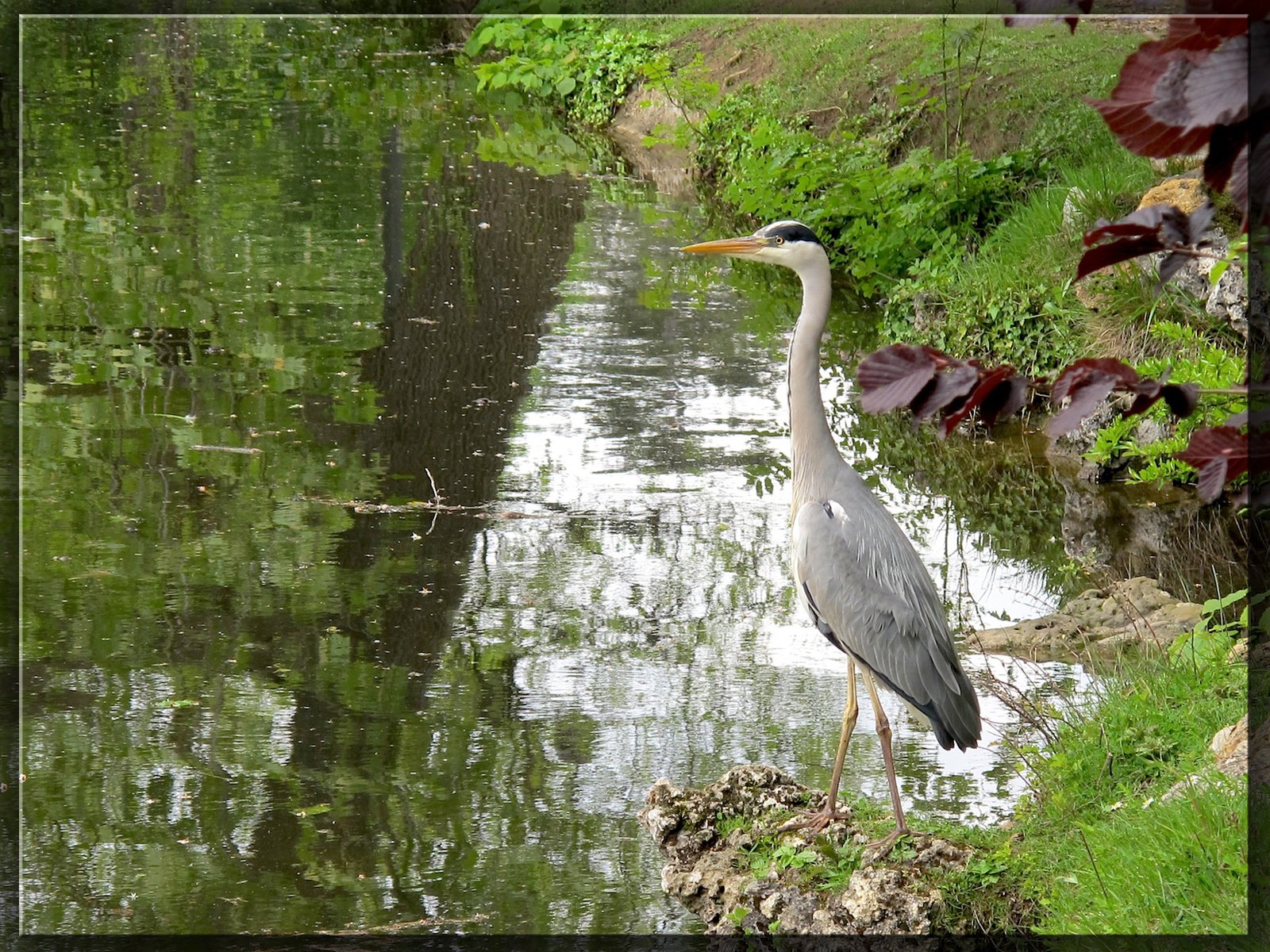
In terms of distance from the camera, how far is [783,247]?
4684 millimetres

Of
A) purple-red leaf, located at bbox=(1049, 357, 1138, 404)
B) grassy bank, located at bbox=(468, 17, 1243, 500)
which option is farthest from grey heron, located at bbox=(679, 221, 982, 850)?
grassy bank, located at bbox=(468, 17, 1243, 500)

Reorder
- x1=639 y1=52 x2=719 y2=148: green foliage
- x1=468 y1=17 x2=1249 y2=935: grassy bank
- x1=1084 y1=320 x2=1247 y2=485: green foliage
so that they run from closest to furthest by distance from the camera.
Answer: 1. x1=468 y1=17 x2=1249 y2=935: grassy bank
2. x1=1084 y1=320 x2=1247 y2=485: green foliage
3. x1=639 y1=52 x2=719 y2=148: green foliage

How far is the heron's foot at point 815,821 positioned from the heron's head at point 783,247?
170 cm

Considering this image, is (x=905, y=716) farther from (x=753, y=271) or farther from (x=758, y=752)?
(x=753, y=271)

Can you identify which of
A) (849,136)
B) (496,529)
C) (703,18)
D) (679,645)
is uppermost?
(703,18)

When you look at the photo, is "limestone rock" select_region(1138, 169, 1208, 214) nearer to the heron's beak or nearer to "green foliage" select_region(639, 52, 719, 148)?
the heron's beak

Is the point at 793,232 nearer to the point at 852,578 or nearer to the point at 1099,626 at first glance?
the point at 852,578

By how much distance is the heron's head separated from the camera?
4633mm

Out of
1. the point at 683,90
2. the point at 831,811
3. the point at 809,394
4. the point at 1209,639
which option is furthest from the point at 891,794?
the point at 683,90

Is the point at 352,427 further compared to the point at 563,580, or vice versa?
the point at 352,427

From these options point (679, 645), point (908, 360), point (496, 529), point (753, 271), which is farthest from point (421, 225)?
point (908, 360)

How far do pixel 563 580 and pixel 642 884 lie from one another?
7.75 ft

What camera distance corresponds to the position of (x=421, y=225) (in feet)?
41.8

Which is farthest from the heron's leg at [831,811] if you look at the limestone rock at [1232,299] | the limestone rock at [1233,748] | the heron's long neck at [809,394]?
the limestone rock at [1232,299]
